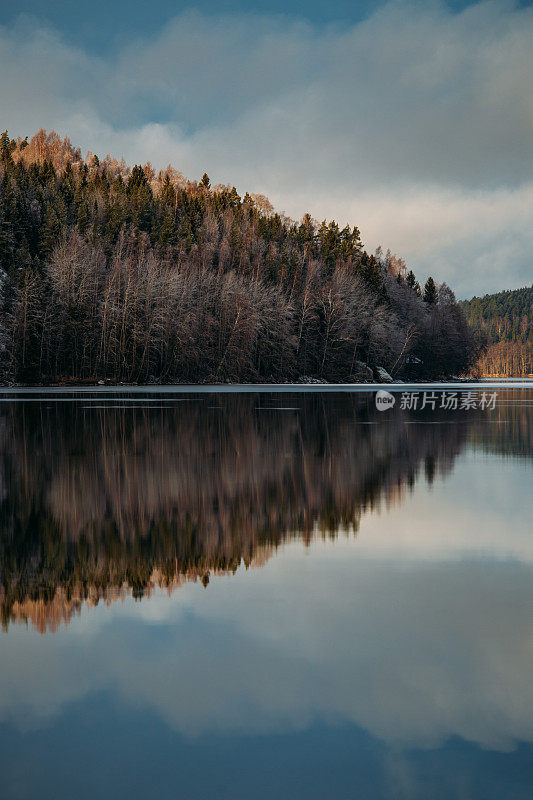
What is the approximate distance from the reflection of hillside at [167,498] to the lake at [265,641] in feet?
0.16

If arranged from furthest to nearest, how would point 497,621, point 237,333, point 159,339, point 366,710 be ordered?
1. point 237,333
2. point 159,339
3. point 497,621
4. point 366,710

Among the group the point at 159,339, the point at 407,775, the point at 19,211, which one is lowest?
the point at 407,775

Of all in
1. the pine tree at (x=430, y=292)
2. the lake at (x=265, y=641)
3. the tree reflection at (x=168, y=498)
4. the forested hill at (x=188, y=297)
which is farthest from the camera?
the pine tree at (x=430, y=292)

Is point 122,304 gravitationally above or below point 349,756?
above

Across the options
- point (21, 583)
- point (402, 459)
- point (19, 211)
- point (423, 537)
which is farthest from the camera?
point (19, 211)

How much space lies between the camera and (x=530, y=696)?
429 centimetres

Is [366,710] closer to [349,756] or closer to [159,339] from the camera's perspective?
[349,756]

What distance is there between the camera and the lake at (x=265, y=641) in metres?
3.60

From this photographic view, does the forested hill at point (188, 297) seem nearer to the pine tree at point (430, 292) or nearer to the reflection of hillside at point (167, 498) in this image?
the pine tree at point (430, 292)

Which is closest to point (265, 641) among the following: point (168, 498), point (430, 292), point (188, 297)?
point (168, 498)

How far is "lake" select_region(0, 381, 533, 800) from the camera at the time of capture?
360 cm

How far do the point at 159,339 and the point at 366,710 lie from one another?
3235 inches

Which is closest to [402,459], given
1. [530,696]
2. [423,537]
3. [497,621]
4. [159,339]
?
[423,537]

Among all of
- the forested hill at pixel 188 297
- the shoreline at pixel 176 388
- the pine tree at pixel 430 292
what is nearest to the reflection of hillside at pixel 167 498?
the shoreline at pixel 176 388
